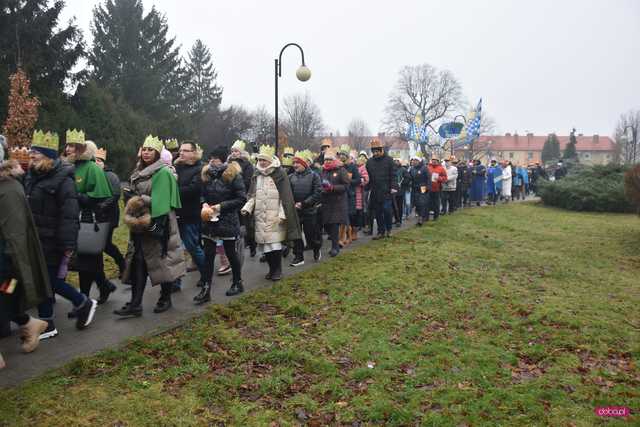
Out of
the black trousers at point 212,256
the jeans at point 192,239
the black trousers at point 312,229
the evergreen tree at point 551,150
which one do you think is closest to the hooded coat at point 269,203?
the black trousers at point 212,256

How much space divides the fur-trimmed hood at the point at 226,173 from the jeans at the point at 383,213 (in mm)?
5214

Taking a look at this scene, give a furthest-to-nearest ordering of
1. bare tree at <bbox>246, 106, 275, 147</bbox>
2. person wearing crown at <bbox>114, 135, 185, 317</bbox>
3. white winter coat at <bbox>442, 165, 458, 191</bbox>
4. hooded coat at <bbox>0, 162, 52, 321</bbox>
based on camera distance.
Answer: bare tree at <bbox>246, 106, 275, 147</bbox> → white winter coat at <bbox>442, 165, 458, 191</bbox> → person wearing crown at <bbox>114, 135, 185, 317</bbox> → hooded coat at <bbox>0, 162, 52, 321</bbox>

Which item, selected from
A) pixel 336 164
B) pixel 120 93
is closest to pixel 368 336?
pixel 336 164

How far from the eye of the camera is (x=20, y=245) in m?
4.34

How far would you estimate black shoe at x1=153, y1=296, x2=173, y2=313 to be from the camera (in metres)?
5.94

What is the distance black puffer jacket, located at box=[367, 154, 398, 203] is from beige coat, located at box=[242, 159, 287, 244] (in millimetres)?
4220

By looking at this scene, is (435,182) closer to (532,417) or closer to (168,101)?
(532,417)

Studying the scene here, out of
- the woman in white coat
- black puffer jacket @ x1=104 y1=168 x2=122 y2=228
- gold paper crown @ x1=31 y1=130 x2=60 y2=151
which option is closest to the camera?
gold paper crown @ x1=31 y1=130 x2=60 y2=151

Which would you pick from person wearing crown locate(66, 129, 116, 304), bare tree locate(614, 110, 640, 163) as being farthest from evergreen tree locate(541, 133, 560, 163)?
person wearing crown locate(66, 129, 116, 304)

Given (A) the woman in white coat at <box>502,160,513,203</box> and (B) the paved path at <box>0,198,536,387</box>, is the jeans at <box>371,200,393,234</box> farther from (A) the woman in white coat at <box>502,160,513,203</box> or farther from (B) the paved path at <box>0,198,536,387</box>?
(A) the woman in white coat at <box>502,160,513,203</box>

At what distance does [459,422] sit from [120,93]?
37.8 metres

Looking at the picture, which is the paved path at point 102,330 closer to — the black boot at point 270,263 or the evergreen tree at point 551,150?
the black boot at point 270,263

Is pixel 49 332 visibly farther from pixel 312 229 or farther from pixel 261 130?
pixel 261 130

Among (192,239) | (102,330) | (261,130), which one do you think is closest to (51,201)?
(102,330)
